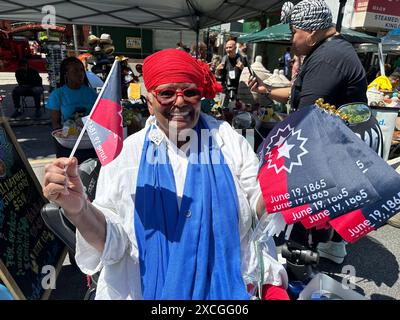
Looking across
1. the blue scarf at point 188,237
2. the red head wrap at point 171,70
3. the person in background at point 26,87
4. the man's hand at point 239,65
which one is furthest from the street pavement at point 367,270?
the person in background at point 26,87

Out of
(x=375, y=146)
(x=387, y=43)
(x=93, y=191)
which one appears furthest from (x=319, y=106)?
(x=387, y=43)

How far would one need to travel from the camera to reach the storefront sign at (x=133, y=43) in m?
23.2

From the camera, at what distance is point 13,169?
2.13 m

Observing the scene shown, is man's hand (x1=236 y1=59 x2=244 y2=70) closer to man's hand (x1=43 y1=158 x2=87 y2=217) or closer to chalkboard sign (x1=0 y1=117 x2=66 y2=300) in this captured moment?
chalkboard sign (x1=0 y1=117 x2=66 y2=300)

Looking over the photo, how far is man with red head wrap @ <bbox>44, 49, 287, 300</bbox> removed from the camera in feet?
4.42

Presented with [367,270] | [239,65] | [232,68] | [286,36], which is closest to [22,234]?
[367,270]

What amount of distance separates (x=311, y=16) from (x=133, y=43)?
23406 mm

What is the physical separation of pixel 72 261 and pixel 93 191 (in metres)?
0.96

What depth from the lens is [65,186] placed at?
1105 mm

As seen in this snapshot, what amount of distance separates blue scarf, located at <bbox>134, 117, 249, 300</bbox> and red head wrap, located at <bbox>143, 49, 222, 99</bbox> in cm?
41

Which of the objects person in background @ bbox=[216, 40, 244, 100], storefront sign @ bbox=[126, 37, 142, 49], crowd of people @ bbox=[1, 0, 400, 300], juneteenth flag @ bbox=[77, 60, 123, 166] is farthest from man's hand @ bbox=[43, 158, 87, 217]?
storefront sign @ bbox=[126, 37, 142, 49]

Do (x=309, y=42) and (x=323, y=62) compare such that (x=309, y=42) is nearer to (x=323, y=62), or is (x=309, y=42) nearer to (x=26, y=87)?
(x=323, y=62)

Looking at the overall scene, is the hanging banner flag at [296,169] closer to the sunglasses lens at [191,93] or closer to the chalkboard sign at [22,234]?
the sunglasses lens at [191,93]

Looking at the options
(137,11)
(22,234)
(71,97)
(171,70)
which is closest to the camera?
(171,70)
